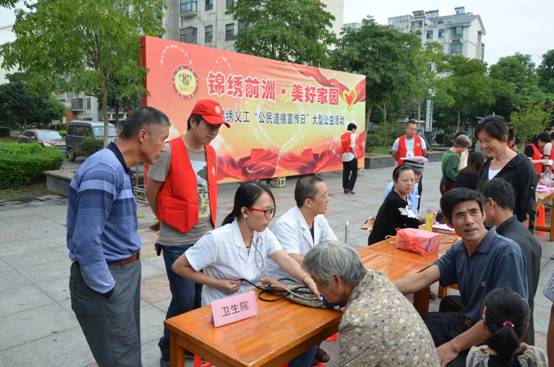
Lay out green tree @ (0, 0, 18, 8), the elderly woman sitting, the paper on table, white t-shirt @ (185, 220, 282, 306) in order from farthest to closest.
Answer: green tree @ (0, 0, 18, 8) → the paper on table → white t-shirt @ (185, 220, 282, 306) → the elderly woman sitting

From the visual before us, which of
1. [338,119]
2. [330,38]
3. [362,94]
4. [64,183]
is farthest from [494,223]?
[330,38]

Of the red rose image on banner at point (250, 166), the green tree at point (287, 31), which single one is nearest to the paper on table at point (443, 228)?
the red rose image on banner at point (250, 166)

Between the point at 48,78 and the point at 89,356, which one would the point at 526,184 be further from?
the point at 48,78

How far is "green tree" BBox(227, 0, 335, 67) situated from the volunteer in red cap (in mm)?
12631

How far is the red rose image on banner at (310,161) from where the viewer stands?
33.1ft

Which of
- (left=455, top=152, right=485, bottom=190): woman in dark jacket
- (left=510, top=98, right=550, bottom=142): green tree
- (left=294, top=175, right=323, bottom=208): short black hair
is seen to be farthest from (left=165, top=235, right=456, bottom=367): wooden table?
(left=510, top=98, right=550, bottom=142): green tree

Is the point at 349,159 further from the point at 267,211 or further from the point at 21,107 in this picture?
the point at 21,107

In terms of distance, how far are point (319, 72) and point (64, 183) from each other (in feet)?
20.8

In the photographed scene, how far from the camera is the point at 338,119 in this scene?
1134 centimetres

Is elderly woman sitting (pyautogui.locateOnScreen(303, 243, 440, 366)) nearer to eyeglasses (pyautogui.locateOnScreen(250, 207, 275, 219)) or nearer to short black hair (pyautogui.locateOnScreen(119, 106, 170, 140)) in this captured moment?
eyeglasses (pyautogui.locateOnScreen(250, 207, 275, 219))

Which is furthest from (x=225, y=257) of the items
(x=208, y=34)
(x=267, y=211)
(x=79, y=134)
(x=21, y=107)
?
(x=21, y=107)

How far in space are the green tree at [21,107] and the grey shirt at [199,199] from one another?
94.4ft

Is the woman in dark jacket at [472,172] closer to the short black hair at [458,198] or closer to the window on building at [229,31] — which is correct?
the short black hair at [458,198]

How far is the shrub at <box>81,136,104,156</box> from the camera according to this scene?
14130 millimetres
